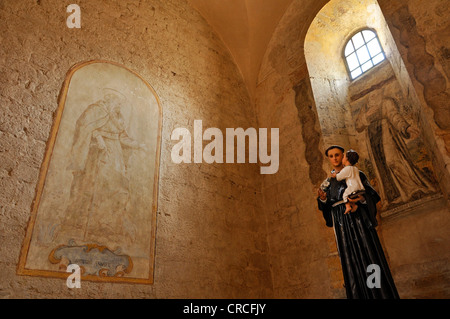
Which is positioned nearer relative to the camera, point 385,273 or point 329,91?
point 385,273

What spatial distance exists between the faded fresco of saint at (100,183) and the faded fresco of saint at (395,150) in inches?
141

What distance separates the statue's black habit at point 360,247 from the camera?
3.23m

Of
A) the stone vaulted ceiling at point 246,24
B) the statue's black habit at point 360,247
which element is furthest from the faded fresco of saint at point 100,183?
the stone vaulted ceiling at point 246,24

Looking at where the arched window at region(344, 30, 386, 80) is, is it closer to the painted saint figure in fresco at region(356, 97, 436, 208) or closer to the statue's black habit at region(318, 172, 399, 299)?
the painted saint figure in fresco at region(356, 97, 436, 208)

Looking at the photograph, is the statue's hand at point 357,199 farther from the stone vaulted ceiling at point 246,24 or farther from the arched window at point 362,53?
the stone vaulted ceiling at point 246,24

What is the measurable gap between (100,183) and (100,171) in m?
0.17

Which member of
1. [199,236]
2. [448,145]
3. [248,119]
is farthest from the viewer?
[248,119]

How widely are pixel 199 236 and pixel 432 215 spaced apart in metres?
3.34

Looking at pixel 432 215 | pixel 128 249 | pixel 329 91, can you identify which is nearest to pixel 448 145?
pixel 432 215

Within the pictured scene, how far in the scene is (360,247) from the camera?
342cm

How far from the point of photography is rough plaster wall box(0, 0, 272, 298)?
12.7ft

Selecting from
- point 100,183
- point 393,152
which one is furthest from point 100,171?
Answer: point 393,152

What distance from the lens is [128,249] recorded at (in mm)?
4344
